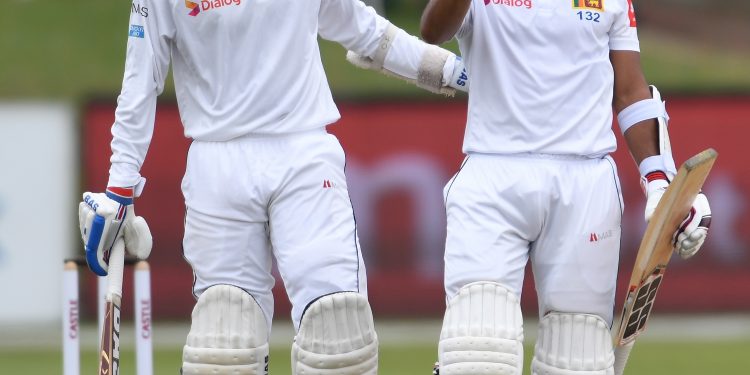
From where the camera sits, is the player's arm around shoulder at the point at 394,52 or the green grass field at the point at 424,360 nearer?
the player's arm around shoulder at the point at 394,52

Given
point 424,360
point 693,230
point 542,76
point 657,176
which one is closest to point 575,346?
point 693,230

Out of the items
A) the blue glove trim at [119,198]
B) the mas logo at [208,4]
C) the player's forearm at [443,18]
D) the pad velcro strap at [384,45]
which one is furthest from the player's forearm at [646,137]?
the blue glove trim at [119,198]

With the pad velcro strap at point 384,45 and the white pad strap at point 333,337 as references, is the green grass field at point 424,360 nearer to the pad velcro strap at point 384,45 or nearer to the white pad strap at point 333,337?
the pad velcro strap at point 384,45

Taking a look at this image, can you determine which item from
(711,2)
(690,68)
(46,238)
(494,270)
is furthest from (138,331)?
(711,2)

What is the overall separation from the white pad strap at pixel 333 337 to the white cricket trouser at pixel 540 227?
35 centimetres

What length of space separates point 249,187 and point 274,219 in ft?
0.48

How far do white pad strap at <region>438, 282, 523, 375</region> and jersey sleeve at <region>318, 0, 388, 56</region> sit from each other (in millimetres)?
1148

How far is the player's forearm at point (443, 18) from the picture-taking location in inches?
212

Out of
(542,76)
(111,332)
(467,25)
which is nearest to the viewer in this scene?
(111,332)

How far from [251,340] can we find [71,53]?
32.5 feet

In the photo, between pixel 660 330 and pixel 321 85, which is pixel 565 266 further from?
pixel 660 330

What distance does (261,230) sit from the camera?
18.2ft

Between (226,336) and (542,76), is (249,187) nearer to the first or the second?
(226,336)

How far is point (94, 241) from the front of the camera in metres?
5.50
